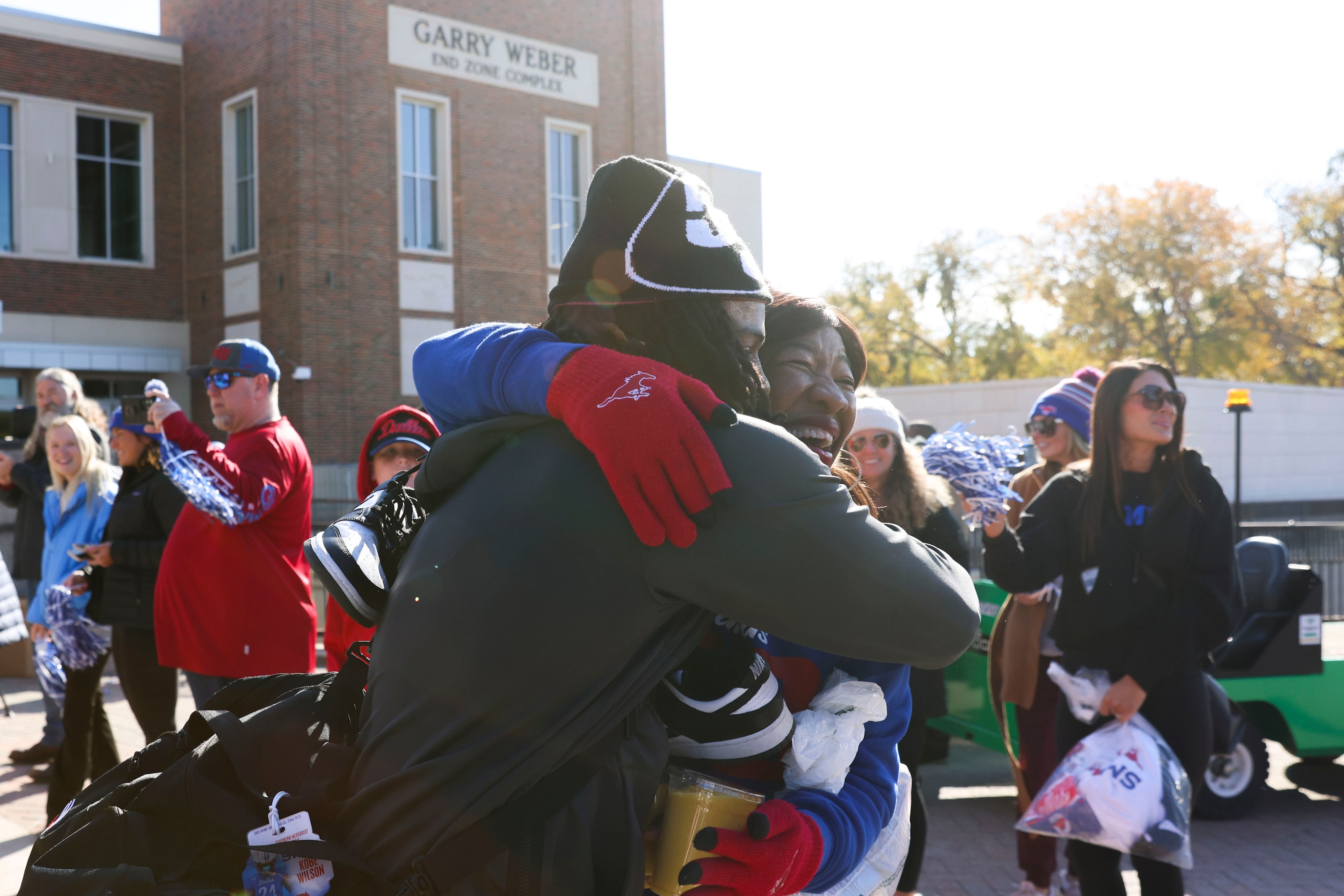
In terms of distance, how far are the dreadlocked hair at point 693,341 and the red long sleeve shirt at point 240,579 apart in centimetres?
314

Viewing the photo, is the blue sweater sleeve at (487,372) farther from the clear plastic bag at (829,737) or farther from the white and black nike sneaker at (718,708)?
the clear plastic bag at (829,737)

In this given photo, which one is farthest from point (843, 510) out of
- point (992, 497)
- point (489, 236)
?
point (489, 236)

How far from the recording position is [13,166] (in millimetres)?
19719

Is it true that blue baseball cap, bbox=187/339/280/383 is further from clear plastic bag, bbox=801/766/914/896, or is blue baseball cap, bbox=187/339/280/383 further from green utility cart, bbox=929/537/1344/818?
green utility cart, bbox=929/537/1344/818

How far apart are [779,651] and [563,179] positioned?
74.6 feet

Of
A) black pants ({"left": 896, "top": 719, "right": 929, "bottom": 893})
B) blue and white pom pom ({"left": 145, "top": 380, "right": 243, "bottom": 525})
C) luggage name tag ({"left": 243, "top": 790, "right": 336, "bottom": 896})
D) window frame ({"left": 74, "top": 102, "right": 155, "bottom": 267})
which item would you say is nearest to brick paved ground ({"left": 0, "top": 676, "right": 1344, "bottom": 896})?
black pants ({"left": 896, "top": 719, "right": 929, "bottom": 893})

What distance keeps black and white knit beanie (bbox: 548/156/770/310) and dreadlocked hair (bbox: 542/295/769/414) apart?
20mm

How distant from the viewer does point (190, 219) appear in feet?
72.2

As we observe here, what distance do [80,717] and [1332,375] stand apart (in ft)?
143

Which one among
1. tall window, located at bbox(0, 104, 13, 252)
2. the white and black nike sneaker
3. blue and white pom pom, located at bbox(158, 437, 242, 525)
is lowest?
the white and black nike sneaker

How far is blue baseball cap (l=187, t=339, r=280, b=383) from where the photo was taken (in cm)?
447

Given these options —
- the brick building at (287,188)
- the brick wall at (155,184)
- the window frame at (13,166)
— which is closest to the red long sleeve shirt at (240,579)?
the brick building at (287,188)

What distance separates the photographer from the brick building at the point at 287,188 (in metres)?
20.0

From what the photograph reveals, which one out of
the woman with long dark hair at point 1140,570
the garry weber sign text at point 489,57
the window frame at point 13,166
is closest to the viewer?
the woman with long dark hair at point 1140,570
